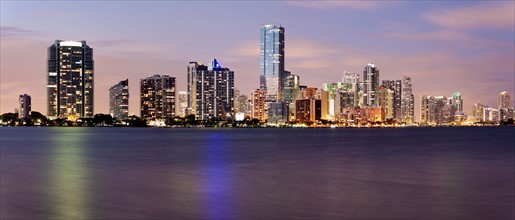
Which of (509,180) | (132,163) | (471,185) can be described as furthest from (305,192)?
(132,163)

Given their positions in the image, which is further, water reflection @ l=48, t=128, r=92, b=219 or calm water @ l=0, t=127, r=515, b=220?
calm water @ l=0, t=127, r=515, b=220

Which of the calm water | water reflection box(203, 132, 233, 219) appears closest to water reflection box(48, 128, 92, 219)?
the calm water

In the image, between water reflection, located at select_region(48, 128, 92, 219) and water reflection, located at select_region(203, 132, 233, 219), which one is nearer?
water reflection, located at select_region(48, 128, 92, 219)

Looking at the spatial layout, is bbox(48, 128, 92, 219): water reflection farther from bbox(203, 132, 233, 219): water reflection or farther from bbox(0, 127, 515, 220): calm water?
bbox(203, 132, 233, 219): water reflection

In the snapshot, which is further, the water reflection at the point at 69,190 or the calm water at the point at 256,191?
the calm water at the point at 256,191

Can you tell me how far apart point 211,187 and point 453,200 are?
1411 cm

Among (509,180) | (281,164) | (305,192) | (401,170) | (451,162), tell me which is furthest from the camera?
(451,162)

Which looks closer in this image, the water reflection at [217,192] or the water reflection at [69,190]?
the water reflection at [69,190]

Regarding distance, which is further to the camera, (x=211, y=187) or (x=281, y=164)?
(x=281, y=164)

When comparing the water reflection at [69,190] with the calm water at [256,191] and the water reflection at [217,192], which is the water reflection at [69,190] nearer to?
the calm water at [256,191]

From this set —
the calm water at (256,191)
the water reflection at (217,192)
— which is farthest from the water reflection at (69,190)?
the water reflection at (217,192)

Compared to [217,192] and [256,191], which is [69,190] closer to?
[217,192]

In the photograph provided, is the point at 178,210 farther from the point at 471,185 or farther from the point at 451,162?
the point at 451,162

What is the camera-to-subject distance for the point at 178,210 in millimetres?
25344
